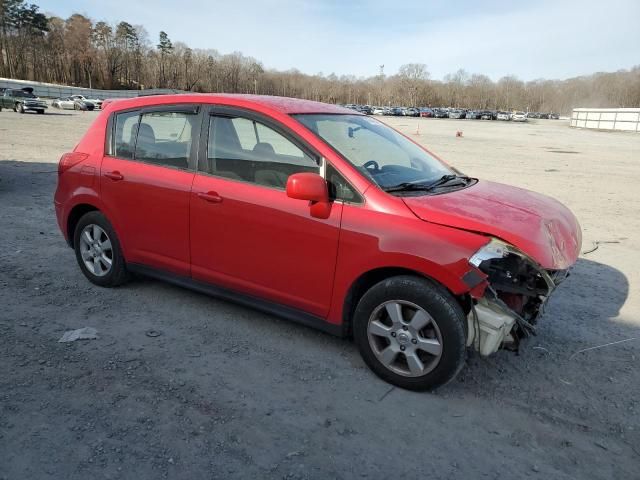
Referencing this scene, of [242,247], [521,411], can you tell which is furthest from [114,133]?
[521,411]

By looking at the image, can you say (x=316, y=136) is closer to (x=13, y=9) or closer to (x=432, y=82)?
(x=13, y=9)

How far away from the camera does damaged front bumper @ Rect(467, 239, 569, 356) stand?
3100mm

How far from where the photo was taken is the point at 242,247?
153 inches

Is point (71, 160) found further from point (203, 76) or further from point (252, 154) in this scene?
point (203, 76)

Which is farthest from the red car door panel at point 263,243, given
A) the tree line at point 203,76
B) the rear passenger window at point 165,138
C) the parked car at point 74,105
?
the tree line at point 203,76

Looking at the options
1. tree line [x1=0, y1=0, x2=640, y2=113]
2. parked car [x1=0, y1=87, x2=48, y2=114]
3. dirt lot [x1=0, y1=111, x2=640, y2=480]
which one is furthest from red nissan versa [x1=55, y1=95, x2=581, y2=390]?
tree line [x1=0, y1=0, x2=640, y2=113]

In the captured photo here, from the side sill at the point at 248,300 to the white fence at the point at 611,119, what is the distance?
63.1 meters

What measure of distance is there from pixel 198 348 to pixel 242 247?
2.73ft

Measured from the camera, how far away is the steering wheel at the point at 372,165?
3.64 meters

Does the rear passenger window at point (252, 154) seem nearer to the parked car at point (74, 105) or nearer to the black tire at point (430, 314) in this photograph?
the black tire at point (430, 314)

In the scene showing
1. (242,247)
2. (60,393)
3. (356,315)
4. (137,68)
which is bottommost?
(60,393)

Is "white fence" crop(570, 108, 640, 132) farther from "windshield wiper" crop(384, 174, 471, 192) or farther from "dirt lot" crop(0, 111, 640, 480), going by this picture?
"windshield wiper" crop(384, 174, 471, 192)

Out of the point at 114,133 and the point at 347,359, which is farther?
the point at 114,133

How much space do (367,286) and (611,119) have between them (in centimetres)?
6729
